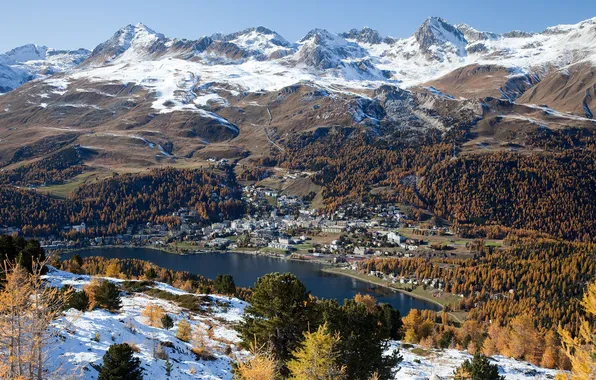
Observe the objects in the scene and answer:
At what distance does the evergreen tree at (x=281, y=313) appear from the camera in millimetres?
27562

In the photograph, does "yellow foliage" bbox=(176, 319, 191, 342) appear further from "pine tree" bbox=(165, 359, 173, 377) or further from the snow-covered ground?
the snow-covered ground

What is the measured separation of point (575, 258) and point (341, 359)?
137 m

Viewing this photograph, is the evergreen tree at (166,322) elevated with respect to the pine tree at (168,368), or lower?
lower

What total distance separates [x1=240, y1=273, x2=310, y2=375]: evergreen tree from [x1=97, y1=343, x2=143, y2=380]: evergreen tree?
742 centimetres

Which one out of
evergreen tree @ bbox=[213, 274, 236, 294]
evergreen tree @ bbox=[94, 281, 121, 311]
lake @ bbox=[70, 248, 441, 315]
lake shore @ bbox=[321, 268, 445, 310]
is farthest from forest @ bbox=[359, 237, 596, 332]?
evergreen tree @ bbox=[94, 281, 121, 311]

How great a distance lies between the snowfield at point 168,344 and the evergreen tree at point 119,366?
4.20ft

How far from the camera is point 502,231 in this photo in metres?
196

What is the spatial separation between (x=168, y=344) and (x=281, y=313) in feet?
34.7

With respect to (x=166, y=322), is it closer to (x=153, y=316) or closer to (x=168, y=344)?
(x=153, y=316)

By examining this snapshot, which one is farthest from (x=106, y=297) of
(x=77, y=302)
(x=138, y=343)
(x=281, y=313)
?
(x=281, y=313)

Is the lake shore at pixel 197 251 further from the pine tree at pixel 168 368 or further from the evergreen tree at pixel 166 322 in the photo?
the pine tree at pixel 168 368

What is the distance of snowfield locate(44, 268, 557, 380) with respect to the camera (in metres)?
25.3

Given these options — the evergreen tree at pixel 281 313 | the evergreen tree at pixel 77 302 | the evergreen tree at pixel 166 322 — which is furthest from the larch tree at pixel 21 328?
the evergreen tree at pixel 166 322

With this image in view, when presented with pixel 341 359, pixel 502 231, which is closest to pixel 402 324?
pixel 341 359
